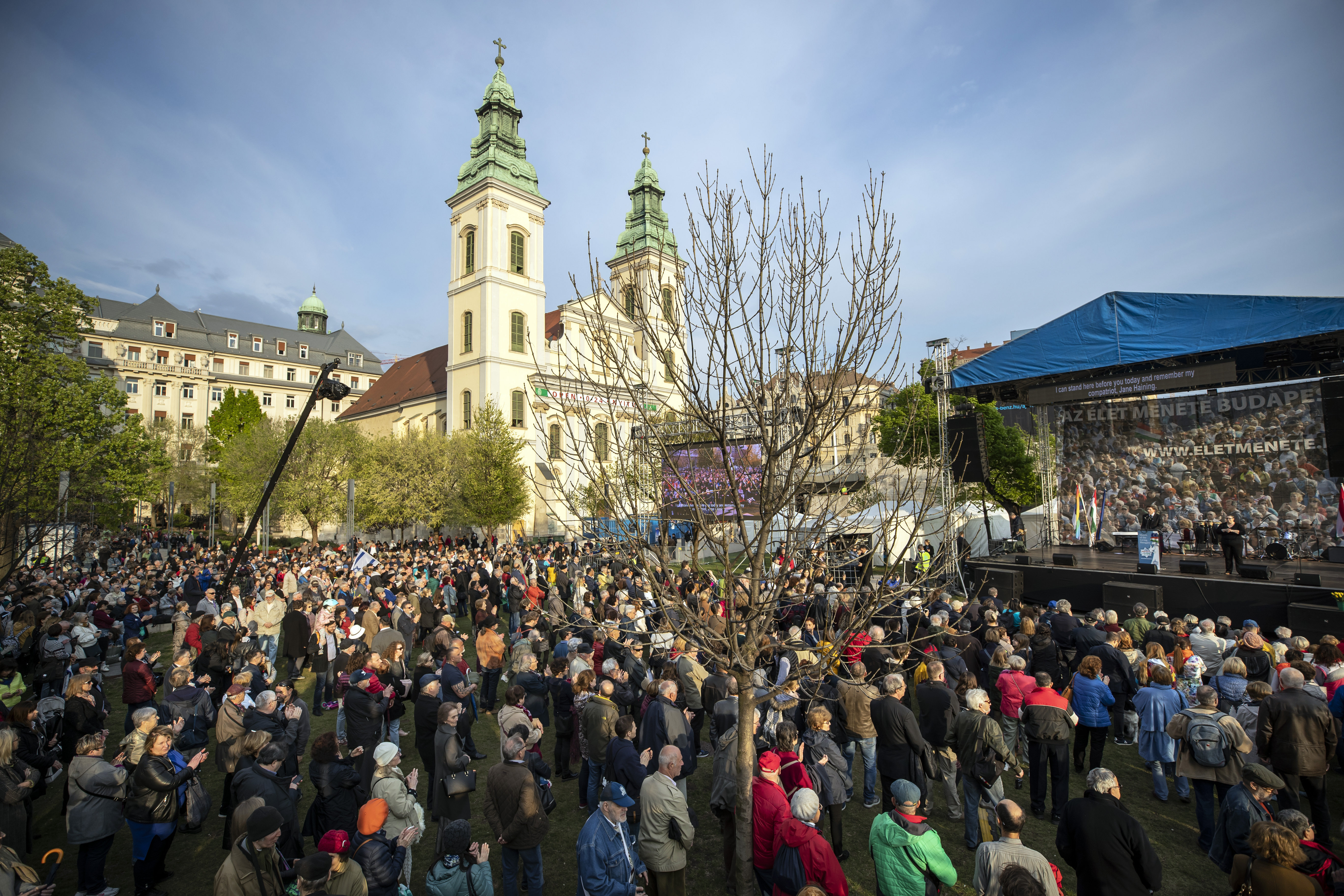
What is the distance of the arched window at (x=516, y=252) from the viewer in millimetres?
39125

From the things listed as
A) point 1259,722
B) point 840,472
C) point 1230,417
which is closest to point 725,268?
point 840,472

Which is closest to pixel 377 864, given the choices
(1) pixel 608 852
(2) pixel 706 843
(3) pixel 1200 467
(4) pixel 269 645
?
(1) pixel 608 852

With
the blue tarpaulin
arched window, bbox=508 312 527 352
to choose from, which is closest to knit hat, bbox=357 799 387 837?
the blue tarpaulin

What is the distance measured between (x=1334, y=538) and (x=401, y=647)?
70.2 feet

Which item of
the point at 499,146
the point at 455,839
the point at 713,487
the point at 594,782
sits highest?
the point at 499,146

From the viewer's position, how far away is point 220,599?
14.5m

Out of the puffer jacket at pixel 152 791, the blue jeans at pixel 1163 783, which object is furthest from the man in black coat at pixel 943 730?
the puffer jacket at pixel 152 791

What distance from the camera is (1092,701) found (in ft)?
21.9

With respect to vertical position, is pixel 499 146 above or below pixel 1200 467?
above

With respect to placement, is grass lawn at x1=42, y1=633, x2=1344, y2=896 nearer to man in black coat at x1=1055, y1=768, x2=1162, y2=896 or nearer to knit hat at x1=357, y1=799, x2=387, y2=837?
man in black coat at x1=1055, y1=768, x2=1162, y2=896

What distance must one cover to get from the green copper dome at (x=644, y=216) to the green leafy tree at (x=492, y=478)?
19.3 metres

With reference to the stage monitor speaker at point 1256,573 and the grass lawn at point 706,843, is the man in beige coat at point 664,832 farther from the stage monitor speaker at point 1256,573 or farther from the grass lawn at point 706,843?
Answer: the stage monitor speaker at point 1256,573

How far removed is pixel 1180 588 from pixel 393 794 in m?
15.2

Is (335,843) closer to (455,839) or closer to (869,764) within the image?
(455,839)
